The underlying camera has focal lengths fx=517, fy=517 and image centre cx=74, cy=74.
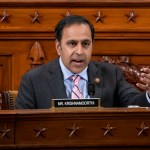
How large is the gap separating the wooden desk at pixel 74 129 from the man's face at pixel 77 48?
2.31 feet

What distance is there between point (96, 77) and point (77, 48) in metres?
0.16

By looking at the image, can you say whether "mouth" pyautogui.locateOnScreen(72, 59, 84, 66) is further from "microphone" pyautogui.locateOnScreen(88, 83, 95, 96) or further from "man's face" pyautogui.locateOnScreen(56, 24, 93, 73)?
"microphone" pyautogui.locateOnScreen(88, 83, 95, 96)

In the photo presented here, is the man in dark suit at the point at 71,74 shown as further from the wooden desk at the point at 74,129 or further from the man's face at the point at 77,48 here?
the wooden desk at the point at 74,129

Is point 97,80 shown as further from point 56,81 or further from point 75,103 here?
point 75,103

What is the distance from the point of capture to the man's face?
7.50 feet

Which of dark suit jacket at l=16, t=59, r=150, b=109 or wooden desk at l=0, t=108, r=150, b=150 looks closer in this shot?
wooden desk at l=0, t=108, r=150, b=150

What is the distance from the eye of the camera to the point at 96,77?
2.32m

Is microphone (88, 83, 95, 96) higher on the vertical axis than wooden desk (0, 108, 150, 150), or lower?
higher

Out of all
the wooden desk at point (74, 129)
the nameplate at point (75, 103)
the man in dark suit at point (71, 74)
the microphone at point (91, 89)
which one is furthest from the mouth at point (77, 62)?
the wooden desk at point (74, 129)

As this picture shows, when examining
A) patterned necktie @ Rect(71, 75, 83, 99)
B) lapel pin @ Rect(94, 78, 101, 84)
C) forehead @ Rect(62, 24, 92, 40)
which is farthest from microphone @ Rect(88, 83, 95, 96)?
forehead @ Rect(62, 24, 92, 40)

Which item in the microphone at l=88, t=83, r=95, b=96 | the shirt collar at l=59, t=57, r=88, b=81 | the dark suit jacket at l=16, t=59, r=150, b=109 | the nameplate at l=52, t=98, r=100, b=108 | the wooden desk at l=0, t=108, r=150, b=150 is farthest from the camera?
the shirt collar at l=59, t=57, r=88, b=81

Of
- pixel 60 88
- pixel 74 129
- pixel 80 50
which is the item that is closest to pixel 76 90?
pixel 60 88

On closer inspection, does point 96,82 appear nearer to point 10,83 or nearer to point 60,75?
point 60,75

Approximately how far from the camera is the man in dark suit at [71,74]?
7.25 feet
